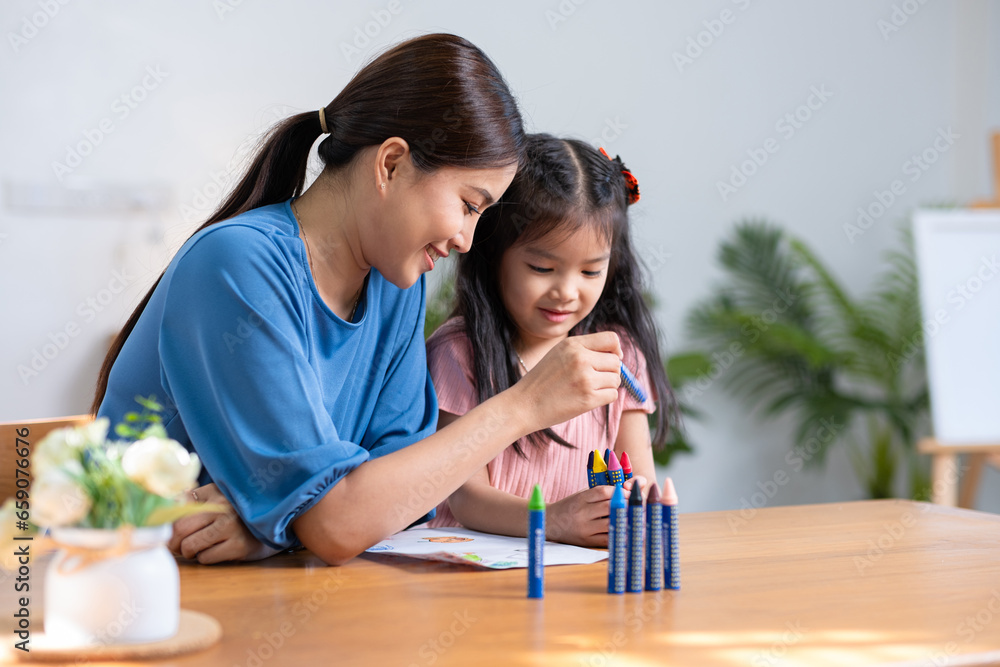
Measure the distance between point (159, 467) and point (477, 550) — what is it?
546 mm

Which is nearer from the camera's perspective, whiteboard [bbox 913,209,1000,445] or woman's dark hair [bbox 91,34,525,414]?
woman's dark hair [bbox 91,34,525,414]

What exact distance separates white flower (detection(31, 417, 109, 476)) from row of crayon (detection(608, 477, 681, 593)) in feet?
1.70

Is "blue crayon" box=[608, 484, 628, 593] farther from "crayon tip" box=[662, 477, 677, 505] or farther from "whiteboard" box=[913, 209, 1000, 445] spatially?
"whiteboard" box=[913, 209, 1000, 445]

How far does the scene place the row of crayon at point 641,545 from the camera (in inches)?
38.5

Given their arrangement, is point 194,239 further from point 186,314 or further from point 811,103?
point 811,103

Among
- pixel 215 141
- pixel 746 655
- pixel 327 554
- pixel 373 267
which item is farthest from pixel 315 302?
pixel 215 141

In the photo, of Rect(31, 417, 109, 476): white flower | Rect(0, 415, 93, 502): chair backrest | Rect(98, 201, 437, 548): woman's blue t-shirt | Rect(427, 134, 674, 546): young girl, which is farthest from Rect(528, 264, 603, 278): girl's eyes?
Rect(31, 417, 109, 476): white flower

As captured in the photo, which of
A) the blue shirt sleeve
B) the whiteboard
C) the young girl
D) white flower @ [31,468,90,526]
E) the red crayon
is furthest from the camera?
the whiteboard

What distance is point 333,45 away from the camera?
3.48m

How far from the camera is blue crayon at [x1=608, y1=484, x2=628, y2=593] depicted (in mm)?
975

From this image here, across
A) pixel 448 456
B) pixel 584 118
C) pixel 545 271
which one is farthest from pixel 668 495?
pixel 584 118

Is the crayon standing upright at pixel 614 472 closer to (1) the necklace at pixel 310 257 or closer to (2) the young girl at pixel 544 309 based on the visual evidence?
(2) the young girl at pixel 544 309

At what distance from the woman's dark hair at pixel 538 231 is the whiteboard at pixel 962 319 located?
5.46ft

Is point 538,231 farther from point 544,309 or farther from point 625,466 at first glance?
point 625,466
